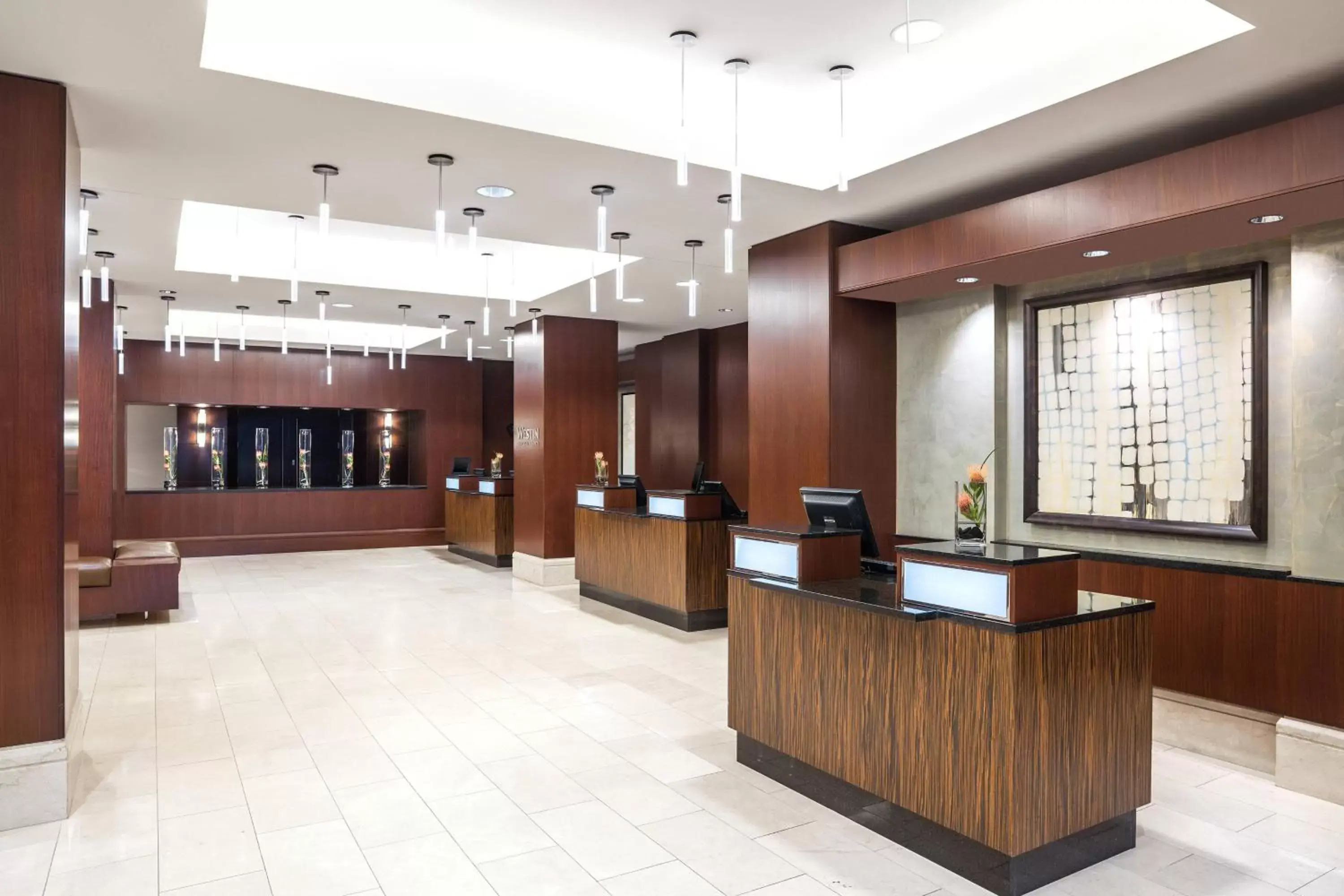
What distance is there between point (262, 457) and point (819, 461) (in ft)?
36.5

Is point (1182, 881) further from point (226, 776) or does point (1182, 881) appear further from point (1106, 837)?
point (226, 776)

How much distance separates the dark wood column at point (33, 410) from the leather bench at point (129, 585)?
4.69m

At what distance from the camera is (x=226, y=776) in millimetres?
4305

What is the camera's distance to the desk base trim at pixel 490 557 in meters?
12.0

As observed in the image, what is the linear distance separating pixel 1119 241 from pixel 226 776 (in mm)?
5376

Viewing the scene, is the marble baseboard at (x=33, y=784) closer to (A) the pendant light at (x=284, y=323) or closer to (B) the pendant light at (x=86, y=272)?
(B) the pendant light at (x=86, y=272)

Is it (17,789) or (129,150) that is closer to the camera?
(17,789)

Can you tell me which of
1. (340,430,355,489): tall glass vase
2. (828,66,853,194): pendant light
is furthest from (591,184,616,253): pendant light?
(340,430,355,489): tall glass vase

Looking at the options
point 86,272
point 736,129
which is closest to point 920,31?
point 736,129

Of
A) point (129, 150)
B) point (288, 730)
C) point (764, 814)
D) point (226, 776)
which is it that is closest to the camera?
point (764, 814)

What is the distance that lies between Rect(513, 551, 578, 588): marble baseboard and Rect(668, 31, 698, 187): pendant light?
6.60 m

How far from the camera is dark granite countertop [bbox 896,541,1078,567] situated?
10.2 ft

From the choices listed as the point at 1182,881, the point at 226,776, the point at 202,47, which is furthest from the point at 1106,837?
the point at 202,47

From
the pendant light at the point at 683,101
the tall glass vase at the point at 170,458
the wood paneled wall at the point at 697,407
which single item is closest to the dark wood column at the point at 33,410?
the pendant light at the point at 683,101
